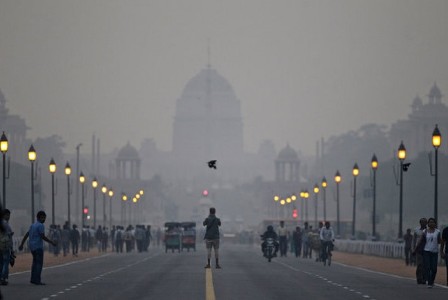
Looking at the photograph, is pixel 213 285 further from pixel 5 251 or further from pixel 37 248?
pixel 5 251

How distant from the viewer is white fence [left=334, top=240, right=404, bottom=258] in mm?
76188

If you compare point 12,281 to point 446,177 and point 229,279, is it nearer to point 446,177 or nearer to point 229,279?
point 229,279

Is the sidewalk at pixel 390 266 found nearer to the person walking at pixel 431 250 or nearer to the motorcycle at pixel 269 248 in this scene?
the person walking at pixel 431 250

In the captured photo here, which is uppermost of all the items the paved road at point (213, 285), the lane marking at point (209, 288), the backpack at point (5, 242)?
the backpack at point (5, 242)

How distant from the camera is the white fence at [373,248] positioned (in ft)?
250

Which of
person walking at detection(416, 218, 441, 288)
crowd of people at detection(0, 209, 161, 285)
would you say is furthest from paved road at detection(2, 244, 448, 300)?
crowd of people at detection(0, 209, 161, 285)

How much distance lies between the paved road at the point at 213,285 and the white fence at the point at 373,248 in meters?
16.7

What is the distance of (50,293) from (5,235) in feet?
12.4

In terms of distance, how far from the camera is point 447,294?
40938 millimetres

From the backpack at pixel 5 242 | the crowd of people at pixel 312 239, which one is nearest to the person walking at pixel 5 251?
the backpack at pixel 5 242

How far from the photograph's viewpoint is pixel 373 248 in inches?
3354

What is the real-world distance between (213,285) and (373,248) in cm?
4207

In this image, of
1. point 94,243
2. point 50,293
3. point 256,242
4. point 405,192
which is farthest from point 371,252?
point 405,192

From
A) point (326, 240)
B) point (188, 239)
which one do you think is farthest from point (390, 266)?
point (188, 239)
